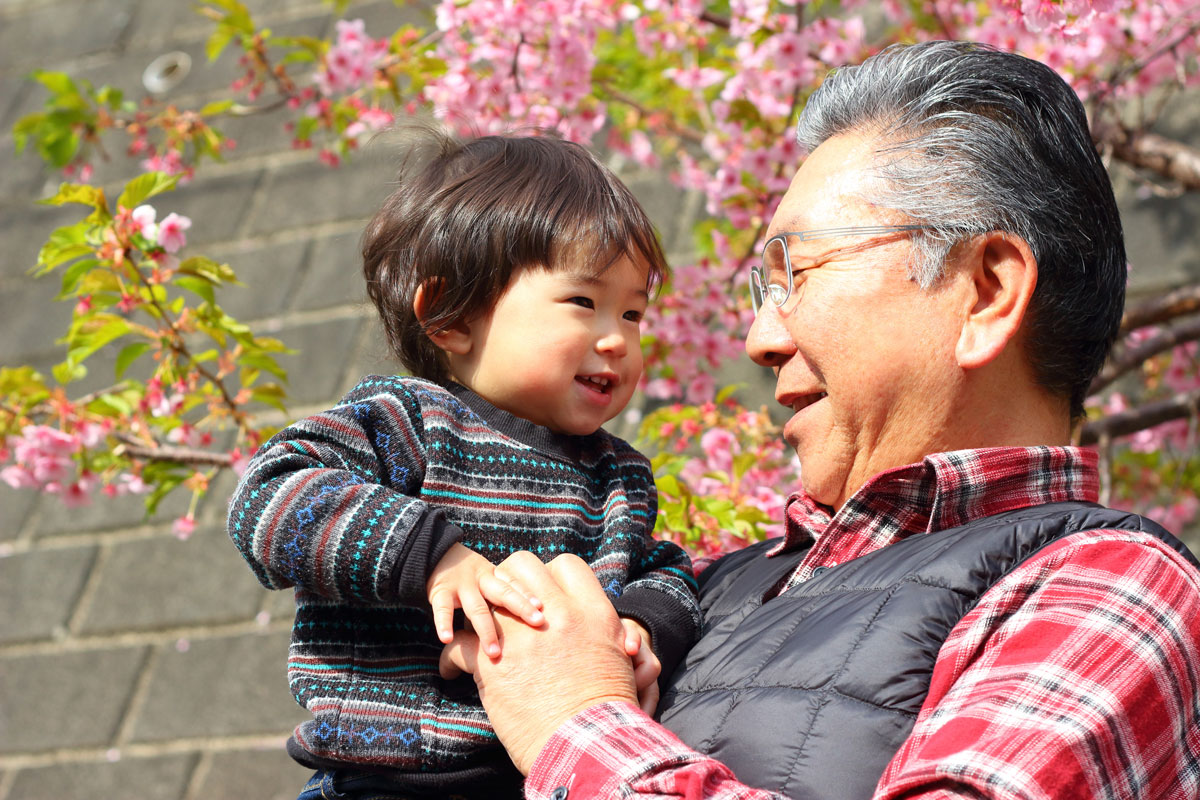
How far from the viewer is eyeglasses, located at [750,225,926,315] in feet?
4.62

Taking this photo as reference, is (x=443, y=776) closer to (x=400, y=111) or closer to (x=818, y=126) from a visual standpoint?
(x=818, y=126)

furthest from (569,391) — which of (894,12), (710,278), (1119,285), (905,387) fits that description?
(894,12)

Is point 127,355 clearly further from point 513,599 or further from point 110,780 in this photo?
point 110,780

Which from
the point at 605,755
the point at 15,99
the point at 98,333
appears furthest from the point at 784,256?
the point at 15,99

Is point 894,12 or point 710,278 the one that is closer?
point 710,278

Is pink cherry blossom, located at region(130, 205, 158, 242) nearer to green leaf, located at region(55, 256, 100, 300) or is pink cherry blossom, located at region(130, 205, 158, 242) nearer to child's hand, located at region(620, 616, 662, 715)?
green leaf, located at region(55, 256, 100, 300)

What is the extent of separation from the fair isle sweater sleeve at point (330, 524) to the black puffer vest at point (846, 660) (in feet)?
1.14

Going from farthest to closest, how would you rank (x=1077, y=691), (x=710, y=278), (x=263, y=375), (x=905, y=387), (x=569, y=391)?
1. (x=263, y=375)
2. (x=710, y=278)
3. (x=569, y=391)
4. (x=905, y=387)
5. (x=1077, y=691)

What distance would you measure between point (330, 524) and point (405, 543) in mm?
88

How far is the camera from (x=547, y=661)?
47.0 inches

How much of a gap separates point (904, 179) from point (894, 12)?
6.69 ft

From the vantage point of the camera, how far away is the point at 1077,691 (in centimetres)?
→ 94

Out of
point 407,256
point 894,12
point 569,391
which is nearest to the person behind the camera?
point 569,391

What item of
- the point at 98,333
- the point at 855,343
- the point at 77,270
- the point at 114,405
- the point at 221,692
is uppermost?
the point at 855,343
